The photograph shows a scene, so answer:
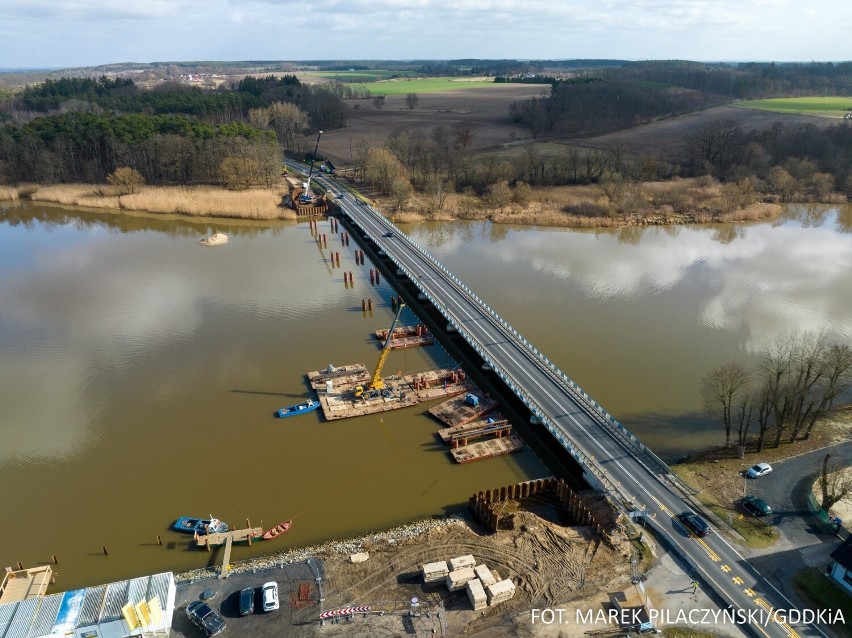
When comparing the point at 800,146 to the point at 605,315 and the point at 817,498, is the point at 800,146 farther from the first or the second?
the point at 817,498

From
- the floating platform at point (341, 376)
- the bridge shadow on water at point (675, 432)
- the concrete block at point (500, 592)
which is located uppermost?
the floating platform at point (341, 376)

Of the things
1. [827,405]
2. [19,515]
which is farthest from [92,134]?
[827,405]

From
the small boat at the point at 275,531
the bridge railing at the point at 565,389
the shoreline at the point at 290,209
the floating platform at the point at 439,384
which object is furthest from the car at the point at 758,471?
the shoreline at the point at 290,209

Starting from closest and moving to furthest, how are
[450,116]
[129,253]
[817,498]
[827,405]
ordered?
1. [817,498]
2. [827,405]
3. [129,253]
4. [450,116]

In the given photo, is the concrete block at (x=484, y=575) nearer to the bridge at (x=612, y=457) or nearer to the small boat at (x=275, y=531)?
the bridge at (x=612, y=457)

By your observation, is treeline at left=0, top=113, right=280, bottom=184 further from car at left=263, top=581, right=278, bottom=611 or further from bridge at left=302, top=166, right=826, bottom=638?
car at left=263, top=581, right=278, bottom=611

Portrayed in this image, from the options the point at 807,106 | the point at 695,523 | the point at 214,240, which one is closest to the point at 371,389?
the point at 695,523
